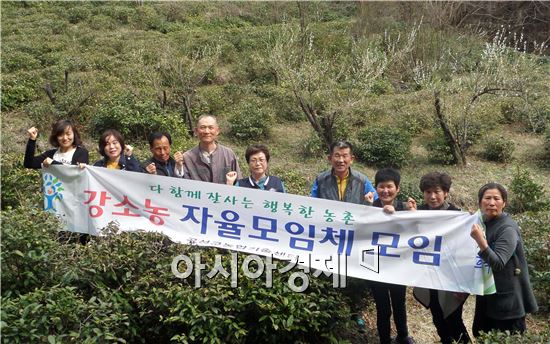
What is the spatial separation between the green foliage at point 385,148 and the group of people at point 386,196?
14.9ft

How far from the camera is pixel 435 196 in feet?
13.8

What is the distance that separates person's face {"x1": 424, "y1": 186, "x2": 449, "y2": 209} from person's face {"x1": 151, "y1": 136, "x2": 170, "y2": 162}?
2140 mm

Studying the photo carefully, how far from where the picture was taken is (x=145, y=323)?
4230mm

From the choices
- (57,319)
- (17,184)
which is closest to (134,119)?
(17,184)

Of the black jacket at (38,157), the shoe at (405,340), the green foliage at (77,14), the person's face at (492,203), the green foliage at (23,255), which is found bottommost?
the shoe at (405,340)

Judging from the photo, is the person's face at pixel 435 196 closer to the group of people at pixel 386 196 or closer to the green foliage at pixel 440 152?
the group of people at pixel 386 196

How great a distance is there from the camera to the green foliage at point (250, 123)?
1011 cm

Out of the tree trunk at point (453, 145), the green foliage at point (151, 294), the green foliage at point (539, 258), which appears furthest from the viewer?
the tree trunk at point (453, 145)

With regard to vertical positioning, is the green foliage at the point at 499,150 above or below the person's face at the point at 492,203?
above

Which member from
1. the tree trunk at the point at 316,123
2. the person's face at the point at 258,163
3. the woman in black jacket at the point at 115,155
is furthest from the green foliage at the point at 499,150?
the woman in black jacket at the point at 115,155

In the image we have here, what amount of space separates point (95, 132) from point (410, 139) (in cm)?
520

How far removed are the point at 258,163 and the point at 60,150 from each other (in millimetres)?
1819

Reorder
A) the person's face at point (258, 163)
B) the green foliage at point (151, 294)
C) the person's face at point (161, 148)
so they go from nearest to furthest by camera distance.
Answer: the green foliage at point (151, 294) → the person's face at point (258, 163) → the person's face at point (161, 148)

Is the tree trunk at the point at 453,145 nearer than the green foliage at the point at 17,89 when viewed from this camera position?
Yes
